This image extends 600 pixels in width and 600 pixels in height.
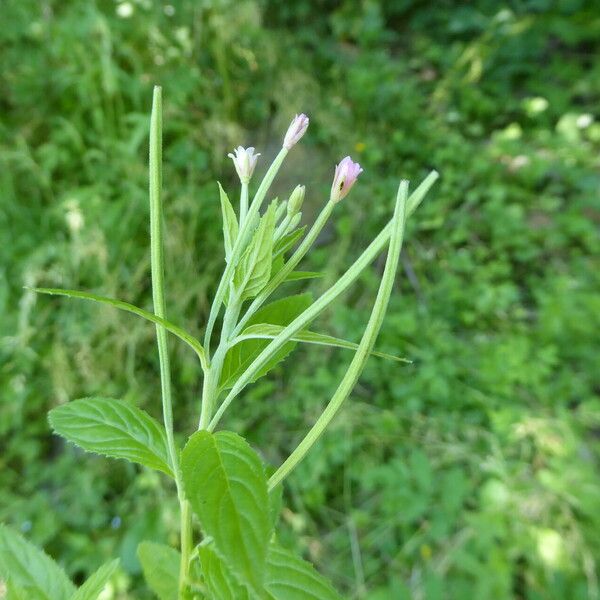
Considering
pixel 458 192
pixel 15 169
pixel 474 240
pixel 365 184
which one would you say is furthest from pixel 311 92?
pixel 15 169

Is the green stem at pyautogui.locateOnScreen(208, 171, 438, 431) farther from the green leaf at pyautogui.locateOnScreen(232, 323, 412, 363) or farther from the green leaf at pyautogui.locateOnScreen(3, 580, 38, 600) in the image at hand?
the green leaf at pyautogui.locateOnScreen(3, 580, 38, 600)

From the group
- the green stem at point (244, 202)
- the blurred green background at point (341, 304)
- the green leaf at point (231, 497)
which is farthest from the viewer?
the blurred green background at point (341, 304)

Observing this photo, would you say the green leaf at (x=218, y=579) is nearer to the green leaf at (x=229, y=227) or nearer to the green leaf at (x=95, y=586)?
the green leaf at (x=95, y=586)

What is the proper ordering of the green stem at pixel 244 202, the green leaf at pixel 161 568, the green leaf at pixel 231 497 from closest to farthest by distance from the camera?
1. the green leaf at pixel 231 497
2. the green stem at pixel 244 202
3. the green leaf at pixel 161 568

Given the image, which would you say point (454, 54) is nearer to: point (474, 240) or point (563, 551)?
point (474, 240)

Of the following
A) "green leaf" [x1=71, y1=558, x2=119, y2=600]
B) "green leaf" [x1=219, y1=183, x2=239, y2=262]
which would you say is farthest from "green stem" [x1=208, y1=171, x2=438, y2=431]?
"green leaf" [x1=71, y1=558, x2=119, y2=600]

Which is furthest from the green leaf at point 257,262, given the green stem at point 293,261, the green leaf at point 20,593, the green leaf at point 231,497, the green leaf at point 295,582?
the green leaf at point 20,593

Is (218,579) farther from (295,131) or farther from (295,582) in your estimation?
(295,131)
